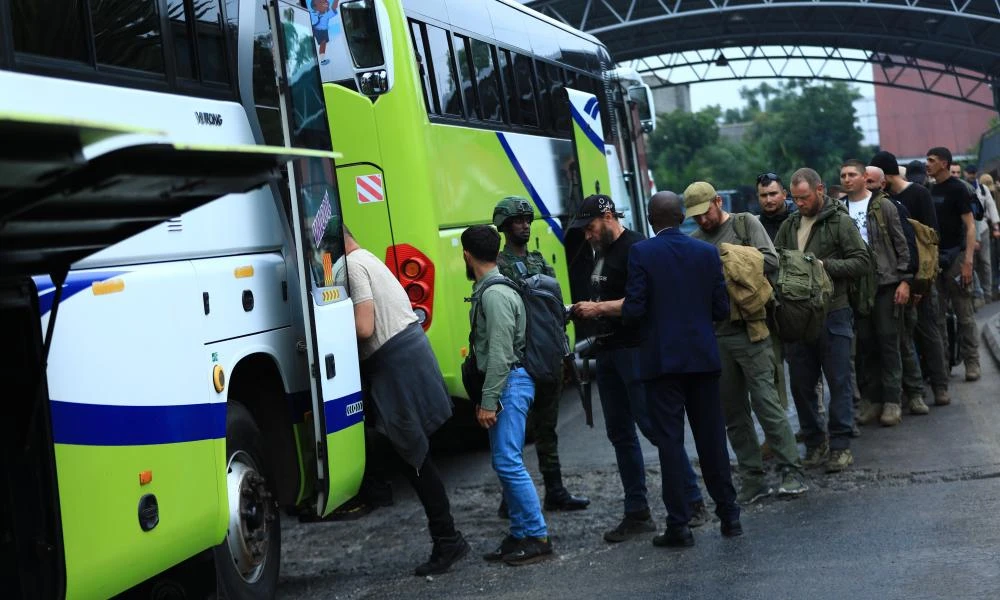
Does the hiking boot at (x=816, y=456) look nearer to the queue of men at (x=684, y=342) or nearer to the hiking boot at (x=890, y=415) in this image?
the queue of men at (x=684, y=342)

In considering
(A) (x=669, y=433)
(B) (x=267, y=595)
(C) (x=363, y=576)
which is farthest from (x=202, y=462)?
(A) (x=669, y=433)

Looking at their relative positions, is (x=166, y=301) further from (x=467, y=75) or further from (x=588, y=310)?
(x=467, y=75)

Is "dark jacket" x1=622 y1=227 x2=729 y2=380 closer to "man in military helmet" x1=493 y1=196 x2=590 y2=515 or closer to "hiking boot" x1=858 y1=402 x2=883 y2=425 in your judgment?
"man in military helmet" x1=493 y1=196 x2=590 y2=515

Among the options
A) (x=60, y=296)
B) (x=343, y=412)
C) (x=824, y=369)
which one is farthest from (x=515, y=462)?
(x=60, y=296)

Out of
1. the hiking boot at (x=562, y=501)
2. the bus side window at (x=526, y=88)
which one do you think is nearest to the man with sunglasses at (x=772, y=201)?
the hiking boot at (x=562, y=501)

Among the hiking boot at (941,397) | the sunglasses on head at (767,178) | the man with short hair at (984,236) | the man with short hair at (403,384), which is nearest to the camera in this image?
the man with short hair at (403,384)

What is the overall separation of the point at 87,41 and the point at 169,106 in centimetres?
63

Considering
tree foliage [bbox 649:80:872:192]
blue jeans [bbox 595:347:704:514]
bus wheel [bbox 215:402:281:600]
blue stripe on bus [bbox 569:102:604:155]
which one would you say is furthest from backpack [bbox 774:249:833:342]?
tree foliage [bbox 649:80:872:192]

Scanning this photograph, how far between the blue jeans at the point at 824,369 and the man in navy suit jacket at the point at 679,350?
6.45 ft

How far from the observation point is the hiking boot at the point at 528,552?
287 inches

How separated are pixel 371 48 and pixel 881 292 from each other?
13.7ft

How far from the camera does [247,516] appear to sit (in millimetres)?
6305

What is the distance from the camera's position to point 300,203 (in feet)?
21.7

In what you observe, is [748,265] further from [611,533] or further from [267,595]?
[267,595]
